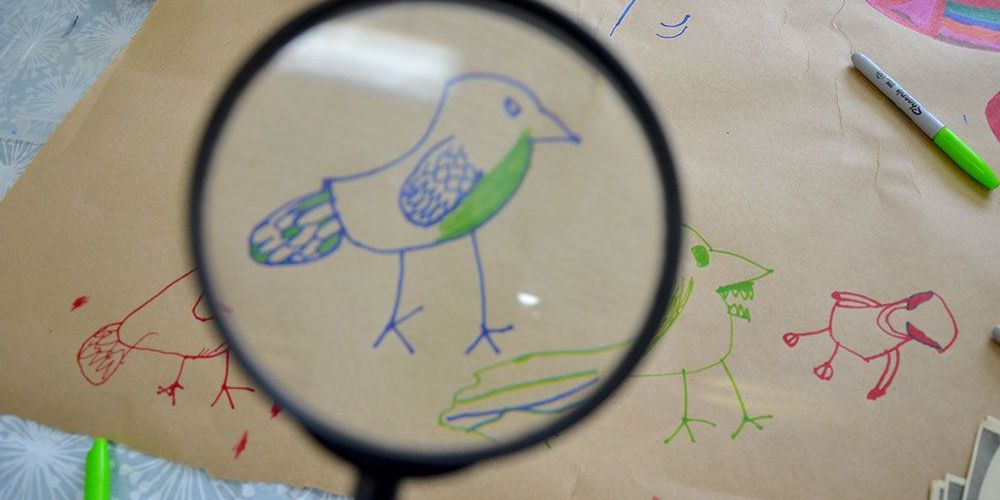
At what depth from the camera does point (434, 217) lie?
0.50 meters

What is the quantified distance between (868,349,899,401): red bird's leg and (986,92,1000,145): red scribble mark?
30 centimetres

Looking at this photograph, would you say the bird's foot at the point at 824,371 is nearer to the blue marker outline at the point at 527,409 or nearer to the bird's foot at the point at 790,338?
the bird's foot at the point at 790,338

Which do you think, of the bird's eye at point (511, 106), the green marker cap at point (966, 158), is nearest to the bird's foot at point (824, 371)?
the green marker cap at point (966, 158)

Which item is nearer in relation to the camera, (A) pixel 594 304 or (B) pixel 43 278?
(A) pixel 594 304

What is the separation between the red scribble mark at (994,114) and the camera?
2.62 feet

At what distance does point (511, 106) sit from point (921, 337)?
480 millimetres

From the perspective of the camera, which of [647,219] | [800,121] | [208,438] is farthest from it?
[800,121]

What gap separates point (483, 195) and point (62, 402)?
1.53 ft

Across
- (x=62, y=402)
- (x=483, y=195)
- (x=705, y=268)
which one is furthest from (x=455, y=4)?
(x=62, y=402)

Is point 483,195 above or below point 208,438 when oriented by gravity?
above

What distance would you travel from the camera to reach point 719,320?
696 millimetres

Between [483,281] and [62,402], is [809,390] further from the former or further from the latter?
[62,402]

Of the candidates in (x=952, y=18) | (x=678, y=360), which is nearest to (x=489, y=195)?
(x=678, y=360)

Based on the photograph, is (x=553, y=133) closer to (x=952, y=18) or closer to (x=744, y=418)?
(x=744, y=418)
